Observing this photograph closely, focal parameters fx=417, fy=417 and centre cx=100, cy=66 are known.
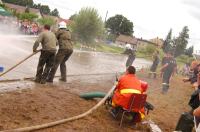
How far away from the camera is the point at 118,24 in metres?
153

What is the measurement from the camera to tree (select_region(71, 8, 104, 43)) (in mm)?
67312

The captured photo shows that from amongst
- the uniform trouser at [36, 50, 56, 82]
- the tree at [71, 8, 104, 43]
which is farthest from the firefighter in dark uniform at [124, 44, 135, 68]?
the tree at [71, 8, 104, 43]

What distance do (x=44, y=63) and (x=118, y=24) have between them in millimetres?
139588

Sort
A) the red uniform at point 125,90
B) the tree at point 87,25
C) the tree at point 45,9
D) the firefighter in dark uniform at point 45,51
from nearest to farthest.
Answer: the red uniform at point 125,90 → the firefighter in dark uniform at point 45,51 → the tree at point 87,25 → the tree at point 45,9

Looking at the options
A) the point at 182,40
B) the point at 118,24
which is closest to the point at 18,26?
the point at 118,24

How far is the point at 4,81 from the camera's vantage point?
12.7 meters

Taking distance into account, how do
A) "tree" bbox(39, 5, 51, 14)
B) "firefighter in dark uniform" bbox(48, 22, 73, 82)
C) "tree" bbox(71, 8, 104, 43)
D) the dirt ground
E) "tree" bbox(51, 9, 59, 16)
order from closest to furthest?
1. the dirt ground
2. "firefighter in dark uniform" bbox(48, 22, 73, 82)
3. "tree" bbox(71, 8, 104, 43)
4. "tree" bbox(39, 5, 51, 14)
5. "tree" bbox(51, 9, 59, 16)

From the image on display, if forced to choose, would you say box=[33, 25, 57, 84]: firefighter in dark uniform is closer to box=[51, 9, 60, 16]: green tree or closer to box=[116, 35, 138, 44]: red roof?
box=[116, 35, 138, 44]: red roof

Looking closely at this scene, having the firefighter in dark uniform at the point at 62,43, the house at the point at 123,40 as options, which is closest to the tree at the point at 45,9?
the house at the point at 123,40

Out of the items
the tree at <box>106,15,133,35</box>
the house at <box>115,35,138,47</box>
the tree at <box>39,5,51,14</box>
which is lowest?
the house at <box>115,35,138,47</box>

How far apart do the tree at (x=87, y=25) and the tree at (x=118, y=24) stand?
81329 mm

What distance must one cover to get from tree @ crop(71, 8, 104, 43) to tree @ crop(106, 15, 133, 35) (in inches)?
3202

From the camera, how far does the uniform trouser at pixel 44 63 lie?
555 inches

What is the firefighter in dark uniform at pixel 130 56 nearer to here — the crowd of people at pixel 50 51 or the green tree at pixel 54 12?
the crowd of people at pixel 50 51
